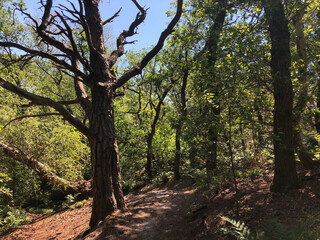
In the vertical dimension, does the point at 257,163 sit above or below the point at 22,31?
below

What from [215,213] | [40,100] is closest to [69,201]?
[40,100]

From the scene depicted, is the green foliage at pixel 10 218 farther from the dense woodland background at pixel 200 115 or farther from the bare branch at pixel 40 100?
the bare branch at pixel 40 100

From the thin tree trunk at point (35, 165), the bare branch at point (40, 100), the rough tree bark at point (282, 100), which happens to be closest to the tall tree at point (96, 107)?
the bare branch at point (40, 100)

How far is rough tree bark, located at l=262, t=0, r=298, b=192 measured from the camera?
→ 14.7 feet

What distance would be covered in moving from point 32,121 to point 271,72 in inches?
444

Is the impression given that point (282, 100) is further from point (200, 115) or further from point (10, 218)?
point (10, 218)

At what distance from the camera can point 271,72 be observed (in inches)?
175

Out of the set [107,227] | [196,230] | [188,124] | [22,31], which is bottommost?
[196,230]

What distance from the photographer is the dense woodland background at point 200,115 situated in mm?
4426

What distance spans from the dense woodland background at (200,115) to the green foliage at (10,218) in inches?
3.8

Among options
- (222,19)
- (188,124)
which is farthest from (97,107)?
(222,19)

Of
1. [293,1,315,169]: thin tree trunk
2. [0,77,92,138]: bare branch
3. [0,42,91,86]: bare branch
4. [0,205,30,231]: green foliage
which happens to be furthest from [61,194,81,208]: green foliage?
[293,1,315,169]: thin tree trunk

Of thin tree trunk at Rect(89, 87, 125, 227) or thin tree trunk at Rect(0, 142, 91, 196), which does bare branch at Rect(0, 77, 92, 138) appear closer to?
thin tree trunk at Rect(89, 87, 125, 227)

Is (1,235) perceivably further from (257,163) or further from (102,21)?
(257,163)
